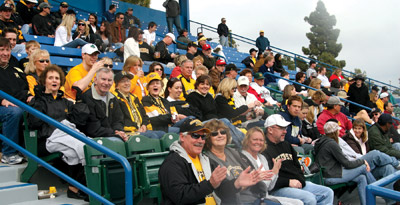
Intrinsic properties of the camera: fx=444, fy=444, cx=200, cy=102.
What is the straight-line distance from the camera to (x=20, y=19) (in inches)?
395

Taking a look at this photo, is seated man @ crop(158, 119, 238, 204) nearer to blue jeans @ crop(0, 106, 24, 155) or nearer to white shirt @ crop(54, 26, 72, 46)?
blue jeans @ crop(0, 106, 24, 155)

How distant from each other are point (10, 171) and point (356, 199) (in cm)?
518

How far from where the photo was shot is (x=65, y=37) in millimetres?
9672

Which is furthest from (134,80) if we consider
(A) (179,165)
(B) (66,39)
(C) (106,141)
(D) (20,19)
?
(D) (20,19)

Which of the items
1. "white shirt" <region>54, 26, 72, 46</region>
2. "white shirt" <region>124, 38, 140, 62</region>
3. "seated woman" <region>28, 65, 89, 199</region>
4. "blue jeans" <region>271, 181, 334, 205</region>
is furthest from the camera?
"white shirt" <region>124, 38, 140, 62</region>

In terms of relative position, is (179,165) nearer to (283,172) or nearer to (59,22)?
(283,172)

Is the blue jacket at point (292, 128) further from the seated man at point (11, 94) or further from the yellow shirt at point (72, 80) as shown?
the seated man at point (11, 94)

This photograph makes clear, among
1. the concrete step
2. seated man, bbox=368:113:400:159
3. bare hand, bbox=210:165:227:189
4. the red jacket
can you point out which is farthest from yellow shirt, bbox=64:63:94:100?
seated man, bbox=368:113:400:159

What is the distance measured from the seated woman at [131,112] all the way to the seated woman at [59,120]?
2.62 ft

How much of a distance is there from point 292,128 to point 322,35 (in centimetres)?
3710

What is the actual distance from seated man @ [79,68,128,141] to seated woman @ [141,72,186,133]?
708 mm

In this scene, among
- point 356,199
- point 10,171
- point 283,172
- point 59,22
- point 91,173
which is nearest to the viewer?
point 91,173

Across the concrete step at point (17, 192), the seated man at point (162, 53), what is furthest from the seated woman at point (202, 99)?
the seated man at point (162, 53)

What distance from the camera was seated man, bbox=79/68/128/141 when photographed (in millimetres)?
4945
